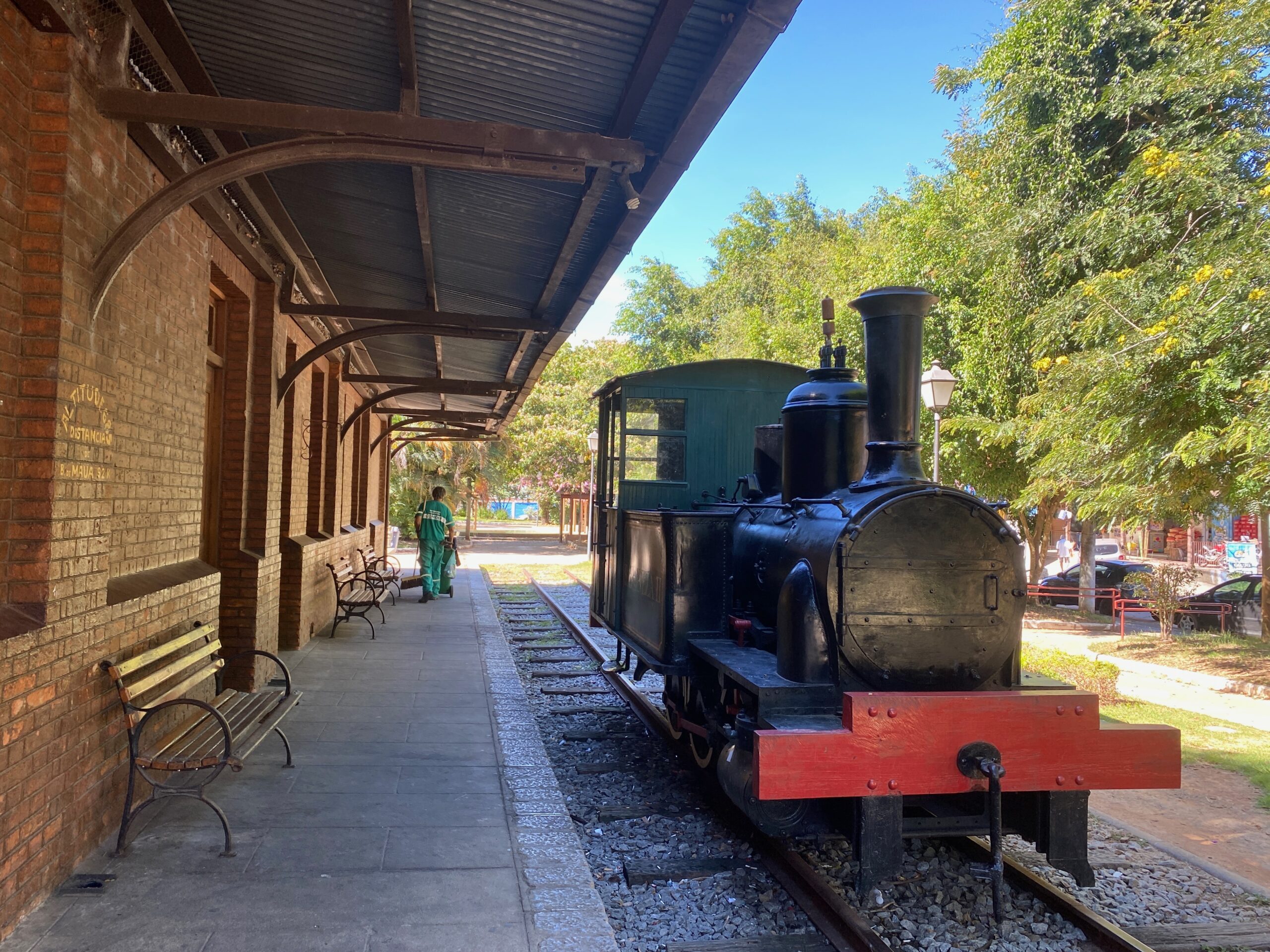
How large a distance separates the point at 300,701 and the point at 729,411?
415 centimetres

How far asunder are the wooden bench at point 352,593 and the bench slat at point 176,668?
16.0ft

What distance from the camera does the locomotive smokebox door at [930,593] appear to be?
396 centimetres


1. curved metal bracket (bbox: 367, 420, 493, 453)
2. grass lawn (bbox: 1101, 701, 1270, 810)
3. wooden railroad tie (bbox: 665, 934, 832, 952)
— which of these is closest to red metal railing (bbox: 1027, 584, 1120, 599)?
grass lawn (bbox: 1101, 701, 1270, 810)

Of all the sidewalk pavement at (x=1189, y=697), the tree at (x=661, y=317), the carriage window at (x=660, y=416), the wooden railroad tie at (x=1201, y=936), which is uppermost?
the tree at (x=661, y=317)

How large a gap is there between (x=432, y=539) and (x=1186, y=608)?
1337 centimetres

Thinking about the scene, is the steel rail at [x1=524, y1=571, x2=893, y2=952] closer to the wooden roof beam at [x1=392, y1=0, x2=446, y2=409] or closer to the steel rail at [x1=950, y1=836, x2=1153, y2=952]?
the steel rail at [x1=950, y1=836, x2=1153, y2=952]

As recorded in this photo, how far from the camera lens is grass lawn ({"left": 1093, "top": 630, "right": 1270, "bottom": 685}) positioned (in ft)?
37.5

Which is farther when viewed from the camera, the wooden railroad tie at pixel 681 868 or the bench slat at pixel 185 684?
the bench slat at pixel 185 684

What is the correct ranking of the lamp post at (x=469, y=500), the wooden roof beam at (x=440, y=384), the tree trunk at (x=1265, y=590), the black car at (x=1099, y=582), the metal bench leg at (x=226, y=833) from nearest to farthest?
1. the metal bench leg at (x=226, y=833)
2. the wooden roof beam at (x=440, y=384)
3. the tree trunk at (x=1265, y=590)
4. the black car at (x=1099, y=582)
5. the lamp post at (x=469, y=500)

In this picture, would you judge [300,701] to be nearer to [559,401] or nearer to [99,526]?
[99,526]

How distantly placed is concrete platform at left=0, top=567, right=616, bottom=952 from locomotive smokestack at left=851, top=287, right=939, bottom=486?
243 centimetres

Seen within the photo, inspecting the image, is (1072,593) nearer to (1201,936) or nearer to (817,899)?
(1201,936)

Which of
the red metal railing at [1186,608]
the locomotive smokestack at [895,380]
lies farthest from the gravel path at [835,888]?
the red metal railing at [1186,608]

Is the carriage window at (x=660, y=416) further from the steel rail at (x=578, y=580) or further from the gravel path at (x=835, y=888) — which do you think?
the steel rail at (x=578, y=580)
